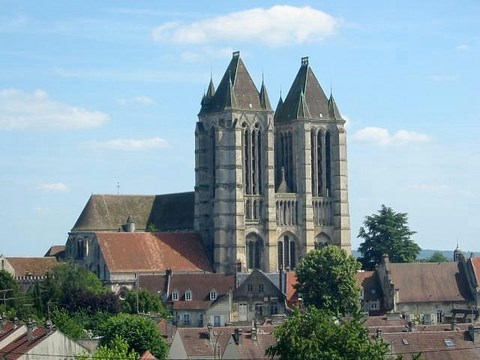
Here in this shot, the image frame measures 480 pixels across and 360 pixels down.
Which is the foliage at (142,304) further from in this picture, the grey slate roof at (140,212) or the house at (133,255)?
the grey slate roof at (140,212)

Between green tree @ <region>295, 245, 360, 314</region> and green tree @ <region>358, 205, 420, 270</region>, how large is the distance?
85.5ft

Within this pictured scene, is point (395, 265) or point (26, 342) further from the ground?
point (395, 265)

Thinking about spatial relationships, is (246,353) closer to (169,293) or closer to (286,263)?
(169,293)

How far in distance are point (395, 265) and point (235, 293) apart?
46.4 feet

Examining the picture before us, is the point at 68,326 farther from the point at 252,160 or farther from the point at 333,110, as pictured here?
the point at 333,110

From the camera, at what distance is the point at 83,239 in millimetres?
152250

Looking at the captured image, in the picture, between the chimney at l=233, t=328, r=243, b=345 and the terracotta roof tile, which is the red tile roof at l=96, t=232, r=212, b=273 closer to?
the terracotta roof tile

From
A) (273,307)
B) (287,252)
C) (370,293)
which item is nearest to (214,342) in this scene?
(273,307)

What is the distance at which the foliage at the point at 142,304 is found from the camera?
394 feet

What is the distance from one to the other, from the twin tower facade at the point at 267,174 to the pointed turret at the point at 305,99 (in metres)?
0.10

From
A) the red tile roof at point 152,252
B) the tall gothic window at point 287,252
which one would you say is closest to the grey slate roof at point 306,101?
the tall gothic window at point 287,252

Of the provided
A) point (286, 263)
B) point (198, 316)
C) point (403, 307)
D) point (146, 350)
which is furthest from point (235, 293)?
point (146, 350)

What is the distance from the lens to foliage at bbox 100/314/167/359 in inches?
3383

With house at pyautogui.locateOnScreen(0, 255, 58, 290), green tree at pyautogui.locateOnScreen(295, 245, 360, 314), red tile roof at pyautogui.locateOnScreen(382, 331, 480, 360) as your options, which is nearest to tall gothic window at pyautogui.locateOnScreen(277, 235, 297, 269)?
house at pyautogui.locateOnScreen(0, 255, 58, 290)
